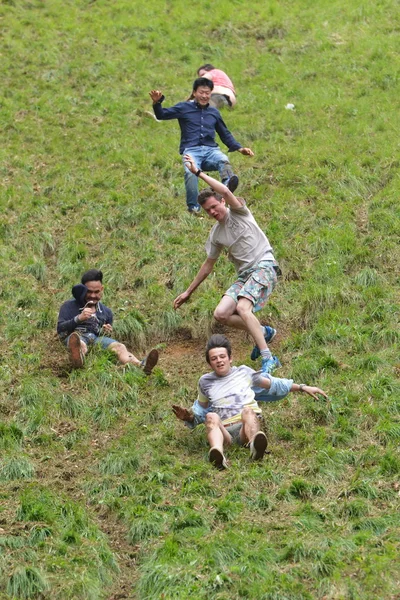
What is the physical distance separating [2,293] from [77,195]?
312cm

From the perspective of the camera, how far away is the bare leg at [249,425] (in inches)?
351

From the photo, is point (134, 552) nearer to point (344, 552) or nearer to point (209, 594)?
point (209, 594)

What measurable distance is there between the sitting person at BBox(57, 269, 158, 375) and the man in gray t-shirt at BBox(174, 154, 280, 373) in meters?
1.32

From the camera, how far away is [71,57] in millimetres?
19141

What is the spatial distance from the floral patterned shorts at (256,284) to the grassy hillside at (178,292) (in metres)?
1.12

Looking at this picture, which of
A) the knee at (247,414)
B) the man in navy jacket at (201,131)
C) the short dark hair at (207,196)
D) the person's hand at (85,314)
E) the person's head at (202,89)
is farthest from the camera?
the man in navy jacket at (201,131)

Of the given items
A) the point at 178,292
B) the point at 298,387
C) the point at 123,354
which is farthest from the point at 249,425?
the point at 178,292

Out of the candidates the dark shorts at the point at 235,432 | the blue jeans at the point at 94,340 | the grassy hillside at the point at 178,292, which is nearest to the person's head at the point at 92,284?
the blue jeans at the point at 94,340

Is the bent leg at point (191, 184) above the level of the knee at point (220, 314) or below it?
below

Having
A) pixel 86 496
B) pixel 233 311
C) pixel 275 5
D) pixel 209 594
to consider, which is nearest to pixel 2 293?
pixel 233 311

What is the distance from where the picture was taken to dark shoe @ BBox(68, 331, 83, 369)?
34.3ft

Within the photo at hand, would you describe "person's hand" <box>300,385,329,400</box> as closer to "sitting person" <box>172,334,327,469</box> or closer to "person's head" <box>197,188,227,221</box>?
"sitting person" <box>172,334,327,469</box>

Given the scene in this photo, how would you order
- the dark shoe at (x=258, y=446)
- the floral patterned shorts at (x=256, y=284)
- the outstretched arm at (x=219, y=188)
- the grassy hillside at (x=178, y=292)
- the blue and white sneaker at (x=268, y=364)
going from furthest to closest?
the floral patterned shorts at (x=256, y=284)
the outstretched arm at (x=219, y=188)
the blue and white sneaker at (x=268, y=364)
the dark shoe at (x=258, y=446)
the grassy hillside at (x=178, y=292)

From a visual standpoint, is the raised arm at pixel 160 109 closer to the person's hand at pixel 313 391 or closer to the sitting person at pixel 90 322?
the sitting person at pixel 90 322
